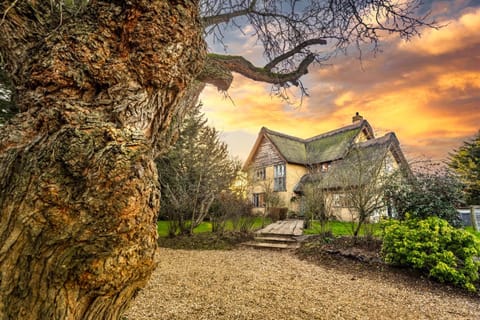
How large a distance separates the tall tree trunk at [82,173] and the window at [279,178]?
701 inches

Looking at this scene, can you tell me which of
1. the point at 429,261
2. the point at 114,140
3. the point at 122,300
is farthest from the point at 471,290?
the point at 114,140

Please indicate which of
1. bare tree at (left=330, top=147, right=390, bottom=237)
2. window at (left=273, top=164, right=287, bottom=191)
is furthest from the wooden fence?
window at (left=273, top=164, right=287, bottom=191)

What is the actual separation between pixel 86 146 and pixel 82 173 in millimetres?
127

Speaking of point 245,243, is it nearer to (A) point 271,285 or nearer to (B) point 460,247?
(A) point 271,285

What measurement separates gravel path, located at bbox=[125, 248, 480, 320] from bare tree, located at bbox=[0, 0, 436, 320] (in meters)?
2.27

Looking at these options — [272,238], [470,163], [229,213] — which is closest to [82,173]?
[272,238]

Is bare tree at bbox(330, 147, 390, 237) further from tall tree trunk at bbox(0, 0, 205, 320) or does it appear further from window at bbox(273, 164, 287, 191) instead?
window at bbox(273, 164, 287, 191)

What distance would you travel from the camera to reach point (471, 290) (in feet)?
13.4

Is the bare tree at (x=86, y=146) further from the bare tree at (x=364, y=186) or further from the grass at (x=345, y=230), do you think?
the grass at (x=345, y=230)

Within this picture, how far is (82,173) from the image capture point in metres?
0.98

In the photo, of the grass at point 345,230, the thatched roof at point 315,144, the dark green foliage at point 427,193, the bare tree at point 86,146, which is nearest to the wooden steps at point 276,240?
the grass at point 345,230

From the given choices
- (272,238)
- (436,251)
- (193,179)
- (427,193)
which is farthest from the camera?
(193,179)

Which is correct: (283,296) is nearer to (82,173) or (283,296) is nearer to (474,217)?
(82,173)

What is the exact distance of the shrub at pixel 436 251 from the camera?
4.30m
